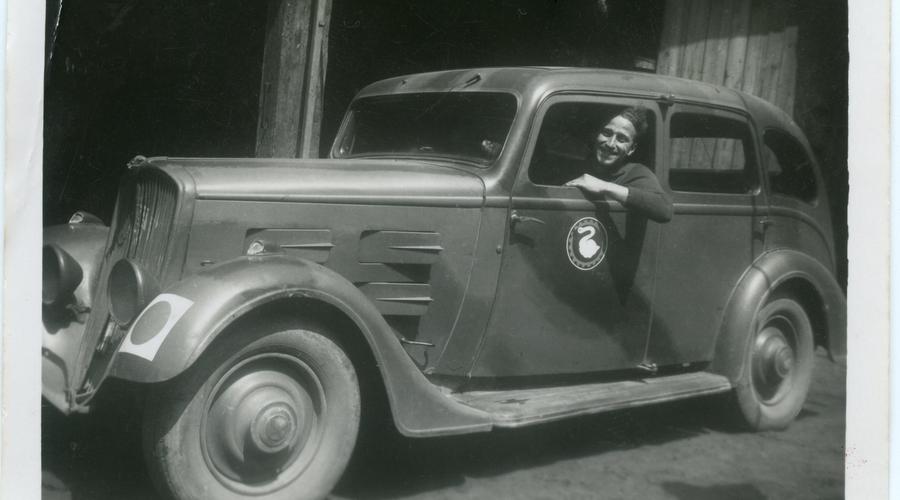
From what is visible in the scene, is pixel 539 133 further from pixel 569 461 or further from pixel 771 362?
pixel 771 362

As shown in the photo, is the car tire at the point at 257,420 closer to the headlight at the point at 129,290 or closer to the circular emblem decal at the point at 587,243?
the headlight at the point at 129,290

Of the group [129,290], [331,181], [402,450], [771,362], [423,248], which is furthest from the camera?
[771,362]

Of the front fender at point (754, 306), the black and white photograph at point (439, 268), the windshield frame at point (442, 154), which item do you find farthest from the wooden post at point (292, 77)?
the front fender at point (754, 306)

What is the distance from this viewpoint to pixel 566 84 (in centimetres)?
326

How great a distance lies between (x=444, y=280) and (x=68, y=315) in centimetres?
133

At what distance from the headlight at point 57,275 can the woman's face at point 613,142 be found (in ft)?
6.52

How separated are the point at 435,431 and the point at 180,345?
2.90 feet

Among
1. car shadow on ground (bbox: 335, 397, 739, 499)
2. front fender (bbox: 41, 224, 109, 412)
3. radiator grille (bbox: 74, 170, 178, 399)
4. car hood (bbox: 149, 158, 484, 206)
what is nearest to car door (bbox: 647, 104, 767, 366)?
car shadow on ground (bbox: 335, 397, 739, 499)

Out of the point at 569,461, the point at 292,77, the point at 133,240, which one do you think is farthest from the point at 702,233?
the point at 133,240

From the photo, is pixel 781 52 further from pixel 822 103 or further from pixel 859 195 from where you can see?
pixel 859 195

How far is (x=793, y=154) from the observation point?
12.7ft

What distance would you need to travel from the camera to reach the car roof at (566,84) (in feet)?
10.6

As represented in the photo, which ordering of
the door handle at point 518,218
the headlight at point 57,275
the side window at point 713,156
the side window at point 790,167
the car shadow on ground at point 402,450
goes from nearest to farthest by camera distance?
the car shadow on ground at point 402,450 < the headlight at point 57,275 < the door handle at point 518,218 < the side window at point 713,156 < the side window at point 790,167

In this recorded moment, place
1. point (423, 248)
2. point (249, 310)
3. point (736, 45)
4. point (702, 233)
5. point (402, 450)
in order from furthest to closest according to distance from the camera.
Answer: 1. point (736, 45)
2. point (702, 233)
3. point (402, 450)
4. point (423, 248)
5. point (249, 310)
